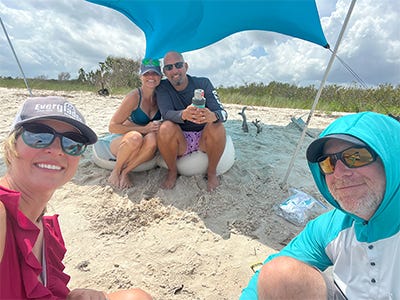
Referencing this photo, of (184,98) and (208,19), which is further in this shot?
(208,19)

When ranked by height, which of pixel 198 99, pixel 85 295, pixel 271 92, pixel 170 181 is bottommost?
pixel 271 92

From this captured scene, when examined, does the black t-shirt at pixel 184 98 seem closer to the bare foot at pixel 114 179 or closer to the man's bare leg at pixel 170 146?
the man's bare leg at pixel 170 146

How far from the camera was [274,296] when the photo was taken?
49.9 inches

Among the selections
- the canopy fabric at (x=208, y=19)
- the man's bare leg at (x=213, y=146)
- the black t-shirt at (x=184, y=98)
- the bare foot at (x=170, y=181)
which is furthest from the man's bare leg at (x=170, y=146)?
the canopy fabric at (x=208, y=19)

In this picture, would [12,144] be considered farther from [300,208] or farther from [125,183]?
[300,208]

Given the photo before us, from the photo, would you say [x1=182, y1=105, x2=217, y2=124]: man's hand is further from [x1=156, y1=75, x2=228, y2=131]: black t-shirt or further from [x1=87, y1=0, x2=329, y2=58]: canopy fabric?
[x1=87, y1=0, x2=329, y2=58]: canopy fabric

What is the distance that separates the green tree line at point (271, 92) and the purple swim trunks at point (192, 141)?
6225mm

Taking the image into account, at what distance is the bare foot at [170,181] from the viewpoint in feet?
9.57

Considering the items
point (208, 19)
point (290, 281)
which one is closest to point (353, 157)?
point (290, 281)

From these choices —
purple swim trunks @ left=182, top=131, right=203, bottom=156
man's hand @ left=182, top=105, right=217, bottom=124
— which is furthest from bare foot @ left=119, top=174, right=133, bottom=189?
man's hand @ left=182, top=105, right=217, bottom=124

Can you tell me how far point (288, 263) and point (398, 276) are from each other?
40 cm

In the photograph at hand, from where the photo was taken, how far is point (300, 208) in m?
2.66

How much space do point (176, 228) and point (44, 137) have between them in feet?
5.12

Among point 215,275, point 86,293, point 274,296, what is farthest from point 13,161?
point 215,275
